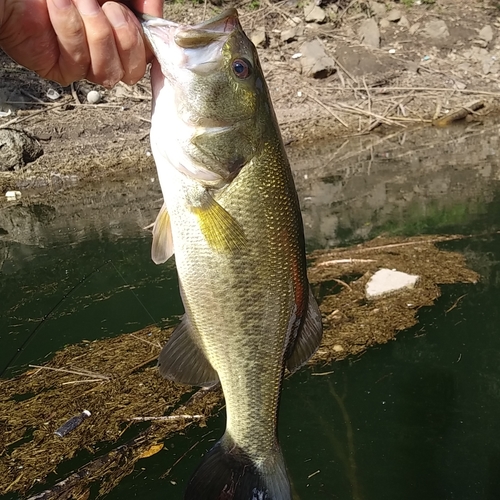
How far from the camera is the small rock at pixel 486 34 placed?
550 inches

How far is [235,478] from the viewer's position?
85.7 inches

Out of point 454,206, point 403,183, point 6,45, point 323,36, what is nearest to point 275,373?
point 6,45

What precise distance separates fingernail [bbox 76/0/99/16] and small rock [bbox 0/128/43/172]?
26.7 feet

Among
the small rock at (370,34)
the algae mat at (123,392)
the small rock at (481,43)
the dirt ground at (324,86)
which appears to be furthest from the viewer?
the small rock at (481,43)

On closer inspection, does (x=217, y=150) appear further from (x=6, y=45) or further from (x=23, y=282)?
(x=23, y=282)

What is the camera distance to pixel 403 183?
8773mm

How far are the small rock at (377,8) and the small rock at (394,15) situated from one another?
0.17m

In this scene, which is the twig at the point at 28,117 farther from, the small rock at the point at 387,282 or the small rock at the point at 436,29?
the small rock at the point at 436,29

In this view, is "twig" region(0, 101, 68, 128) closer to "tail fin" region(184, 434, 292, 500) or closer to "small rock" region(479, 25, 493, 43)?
"tail fin" region(184, 434, 292, 500)

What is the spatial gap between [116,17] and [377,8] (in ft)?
46.3

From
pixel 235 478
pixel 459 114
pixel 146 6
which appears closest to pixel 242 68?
pixel 146 6

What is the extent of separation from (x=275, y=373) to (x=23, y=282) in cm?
462

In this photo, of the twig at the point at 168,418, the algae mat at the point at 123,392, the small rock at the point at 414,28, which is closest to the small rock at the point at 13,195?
the algae mat at the point at 123,392

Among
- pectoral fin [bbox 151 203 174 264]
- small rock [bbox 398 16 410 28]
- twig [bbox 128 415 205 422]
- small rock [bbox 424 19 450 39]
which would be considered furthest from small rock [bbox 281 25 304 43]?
pectoral fin [bbox 151 203 174 264]
